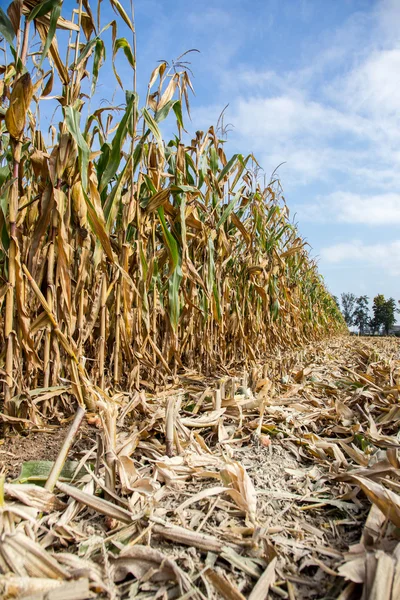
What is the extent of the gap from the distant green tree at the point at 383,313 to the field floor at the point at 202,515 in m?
55.7

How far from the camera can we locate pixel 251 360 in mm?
3234

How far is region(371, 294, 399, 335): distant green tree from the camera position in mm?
52122

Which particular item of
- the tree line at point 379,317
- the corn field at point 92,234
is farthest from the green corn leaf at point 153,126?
the tree line at point 379,317

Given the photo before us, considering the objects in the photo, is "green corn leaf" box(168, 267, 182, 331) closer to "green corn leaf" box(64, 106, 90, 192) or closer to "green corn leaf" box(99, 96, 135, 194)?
"green corn leaf" box(99, 96, 135, 194)

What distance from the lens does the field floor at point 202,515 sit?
0.69m

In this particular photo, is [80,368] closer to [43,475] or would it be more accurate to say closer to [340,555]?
[43,475]

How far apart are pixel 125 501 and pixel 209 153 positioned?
8.74ft

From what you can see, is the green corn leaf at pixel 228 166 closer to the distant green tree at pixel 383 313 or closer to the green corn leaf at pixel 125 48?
the green corn leaf at pixel 125 48

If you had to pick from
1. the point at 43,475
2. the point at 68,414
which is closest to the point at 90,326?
the point at 68,414

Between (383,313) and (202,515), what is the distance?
58534mm

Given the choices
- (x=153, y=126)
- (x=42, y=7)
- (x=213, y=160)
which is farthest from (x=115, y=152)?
(x=213, y=160)

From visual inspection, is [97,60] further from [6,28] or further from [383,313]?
[383,313]

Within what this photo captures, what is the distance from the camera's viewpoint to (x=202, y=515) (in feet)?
2.95

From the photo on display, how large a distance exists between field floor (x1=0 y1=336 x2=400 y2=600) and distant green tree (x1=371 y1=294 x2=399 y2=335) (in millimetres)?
55658
